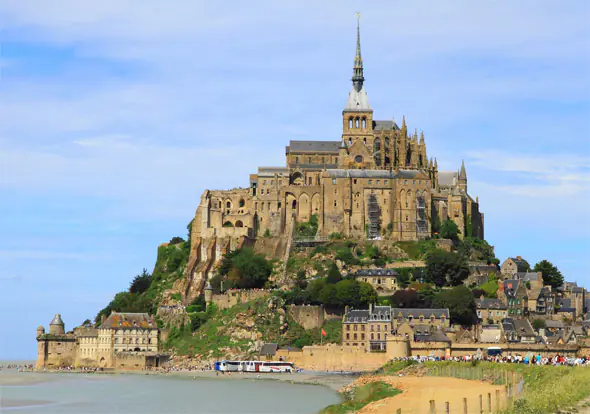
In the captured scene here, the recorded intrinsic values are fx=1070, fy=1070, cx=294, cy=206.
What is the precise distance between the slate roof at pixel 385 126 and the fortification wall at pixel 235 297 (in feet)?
92.1

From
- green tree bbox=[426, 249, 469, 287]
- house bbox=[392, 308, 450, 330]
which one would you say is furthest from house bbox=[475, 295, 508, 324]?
green tree bbox=[426, 249, 469, 287]

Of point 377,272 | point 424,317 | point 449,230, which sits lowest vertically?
point 424,317

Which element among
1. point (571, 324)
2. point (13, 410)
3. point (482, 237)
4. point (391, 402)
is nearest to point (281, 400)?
point (391, 402)

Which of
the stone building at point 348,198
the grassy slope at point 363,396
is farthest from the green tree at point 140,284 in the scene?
the grassy slope at point 363,396

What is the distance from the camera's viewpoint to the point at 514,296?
95.4m

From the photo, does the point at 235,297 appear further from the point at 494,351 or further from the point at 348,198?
the point at 494,351

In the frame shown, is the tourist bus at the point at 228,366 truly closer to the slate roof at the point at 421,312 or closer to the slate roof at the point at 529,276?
the slate roof at the point at 421,312

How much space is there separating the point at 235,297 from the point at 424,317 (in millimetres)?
19105

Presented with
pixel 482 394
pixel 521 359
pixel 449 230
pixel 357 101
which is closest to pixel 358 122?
pixel 357 101

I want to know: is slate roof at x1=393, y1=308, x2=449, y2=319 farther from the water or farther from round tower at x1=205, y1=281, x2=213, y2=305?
round tower at x1=205, y1=281, x2=213, y2=305

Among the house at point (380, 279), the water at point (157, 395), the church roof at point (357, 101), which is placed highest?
the church roof at point (357, 101)

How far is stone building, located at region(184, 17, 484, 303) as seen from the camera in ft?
356

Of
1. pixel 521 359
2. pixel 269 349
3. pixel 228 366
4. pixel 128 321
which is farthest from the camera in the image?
pixel 128 321

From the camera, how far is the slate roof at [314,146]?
118938mm
